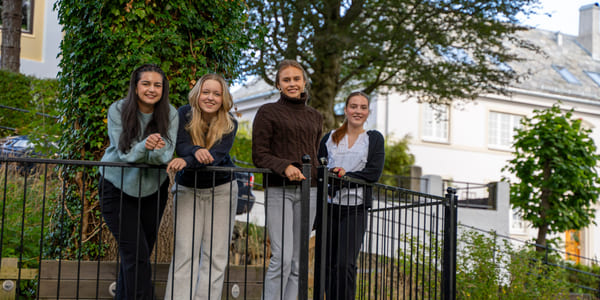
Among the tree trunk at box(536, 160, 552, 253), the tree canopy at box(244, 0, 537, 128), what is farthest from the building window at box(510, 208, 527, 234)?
the tree canopy at box(244, 0, 537, 128)

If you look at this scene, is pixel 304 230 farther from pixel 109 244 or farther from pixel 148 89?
pixel 109 244

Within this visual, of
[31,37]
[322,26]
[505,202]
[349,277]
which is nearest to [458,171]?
[505,202]

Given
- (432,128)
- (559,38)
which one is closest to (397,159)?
(432,128)

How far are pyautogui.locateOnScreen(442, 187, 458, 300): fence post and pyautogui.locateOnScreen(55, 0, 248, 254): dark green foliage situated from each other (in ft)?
8.34

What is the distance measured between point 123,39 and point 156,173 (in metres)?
1.69

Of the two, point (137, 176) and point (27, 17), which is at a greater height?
point (27, 17)

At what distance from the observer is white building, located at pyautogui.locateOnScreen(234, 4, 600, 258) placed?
2217 centimetres

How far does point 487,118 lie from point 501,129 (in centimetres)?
91

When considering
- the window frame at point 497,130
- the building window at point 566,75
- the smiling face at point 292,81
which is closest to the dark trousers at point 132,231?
the smiling face at point 292,81

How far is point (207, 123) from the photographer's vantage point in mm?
4301

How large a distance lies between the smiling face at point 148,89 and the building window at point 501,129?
2175 centimetres

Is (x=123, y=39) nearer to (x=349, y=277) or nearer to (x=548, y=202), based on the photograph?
(x=349, y=277)

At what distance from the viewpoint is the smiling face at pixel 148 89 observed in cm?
409

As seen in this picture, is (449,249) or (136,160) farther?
(449,249)
